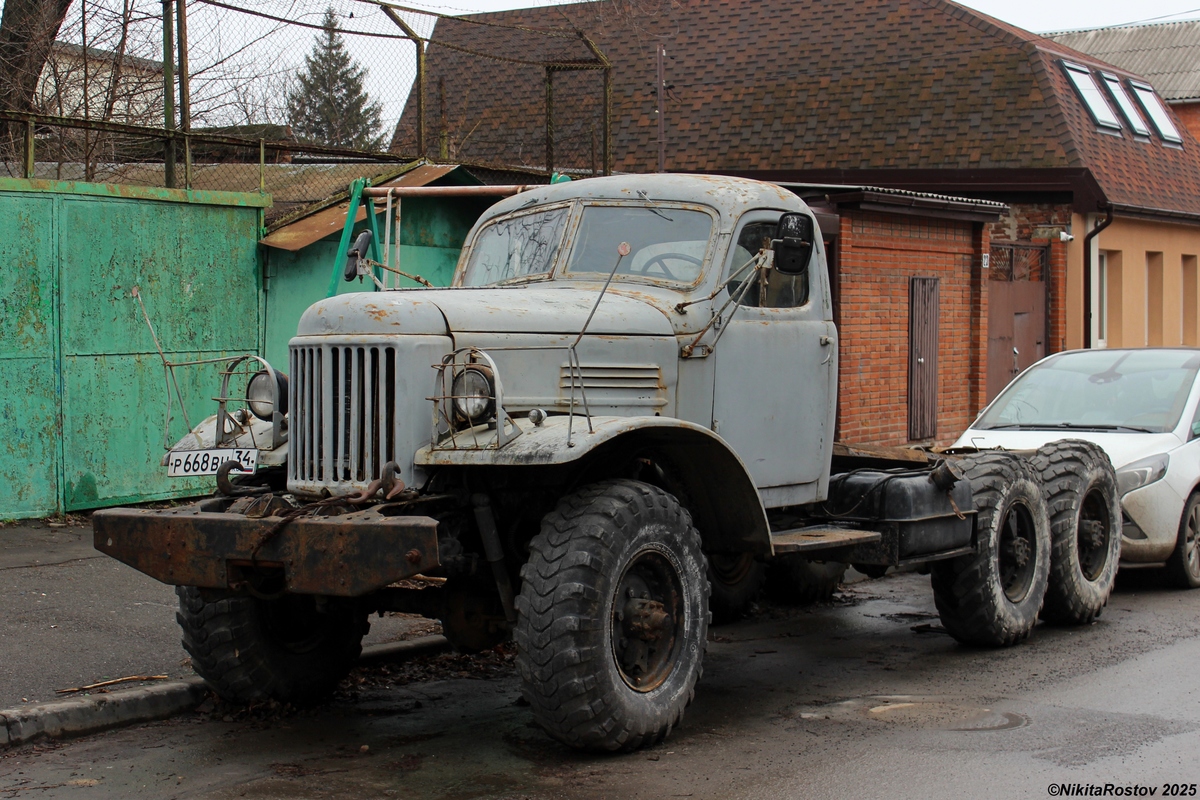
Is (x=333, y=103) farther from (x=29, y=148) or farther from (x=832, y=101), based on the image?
(x=832, y=101)

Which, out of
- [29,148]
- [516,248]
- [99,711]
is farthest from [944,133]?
[99,711]

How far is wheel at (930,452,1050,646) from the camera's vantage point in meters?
7.18

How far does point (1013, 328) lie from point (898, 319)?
164 inches

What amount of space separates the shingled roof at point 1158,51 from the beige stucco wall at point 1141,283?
44.2ft

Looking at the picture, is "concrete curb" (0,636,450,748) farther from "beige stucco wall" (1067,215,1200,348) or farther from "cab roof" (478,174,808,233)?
"beige stucco wall" (1067,215,1200,348)

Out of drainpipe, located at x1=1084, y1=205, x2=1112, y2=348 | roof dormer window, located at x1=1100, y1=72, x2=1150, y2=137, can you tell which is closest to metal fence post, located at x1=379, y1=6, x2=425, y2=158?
drainpipe, located at x1=1084, y1=205, x2=1112, y2=348

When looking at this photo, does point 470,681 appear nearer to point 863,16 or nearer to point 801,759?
point 801,759

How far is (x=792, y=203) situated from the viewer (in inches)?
274

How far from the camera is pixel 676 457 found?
594cm

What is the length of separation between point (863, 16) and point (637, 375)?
1875cm

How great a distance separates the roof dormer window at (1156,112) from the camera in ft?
82.0

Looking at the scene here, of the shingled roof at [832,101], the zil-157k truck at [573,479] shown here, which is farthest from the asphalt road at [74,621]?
the shingled roof at [832,101]

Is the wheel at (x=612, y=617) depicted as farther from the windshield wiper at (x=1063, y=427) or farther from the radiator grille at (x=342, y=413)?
the windshield wiper at (x=1063, y=427)

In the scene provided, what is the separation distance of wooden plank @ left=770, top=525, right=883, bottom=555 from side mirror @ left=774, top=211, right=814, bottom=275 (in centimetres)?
124
